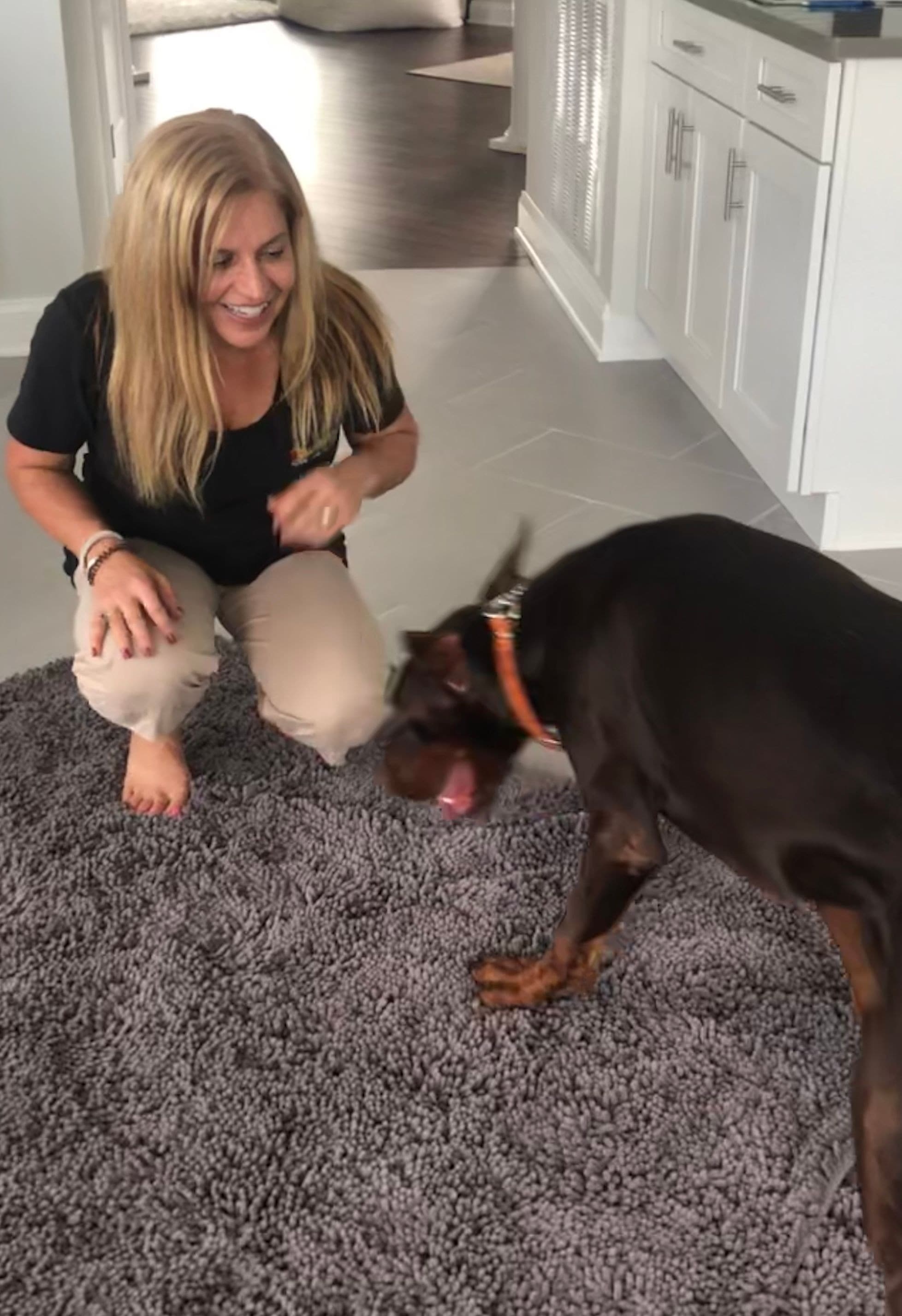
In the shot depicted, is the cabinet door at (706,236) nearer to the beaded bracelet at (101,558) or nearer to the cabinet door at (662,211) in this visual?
the cabinet door at (662,211)

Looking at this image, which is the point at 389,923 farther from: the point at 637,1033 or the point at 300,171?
the point at 300,171

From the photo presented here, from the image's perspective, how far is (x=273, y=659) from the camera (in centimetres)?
192

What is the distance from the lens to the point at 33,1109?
1.52 m

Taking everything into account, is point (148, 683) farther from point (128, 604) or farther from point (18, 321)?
point (18, 321)

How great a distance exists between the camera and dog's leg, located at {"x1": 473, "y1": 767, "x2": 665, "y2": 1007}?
1.43 m

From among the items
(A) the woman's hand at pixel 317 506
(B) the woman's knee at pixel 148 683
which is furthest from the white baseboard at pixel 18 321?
(A) the woman's hand at pixel 317 506

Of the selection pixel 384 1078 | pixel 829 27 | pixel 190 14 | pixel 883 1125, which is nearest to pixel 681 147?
pixel 829 27

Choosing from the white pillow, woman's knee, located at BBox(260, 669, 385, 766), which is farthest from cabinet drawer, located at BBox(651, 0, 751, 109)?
the white pillow

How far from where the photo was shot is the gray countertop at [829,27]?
2328 millimetres

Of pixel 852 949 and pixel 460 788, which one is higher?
pixel 460 788

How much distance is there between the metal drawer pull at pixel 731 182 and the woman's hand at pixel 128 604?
1.61 metres

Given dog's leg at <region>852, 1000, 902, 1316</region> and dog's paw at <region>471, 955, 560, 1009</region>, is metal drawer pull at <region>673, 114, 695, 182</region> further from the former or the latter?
dog's leg at <region>852, 1000, 902, 1316</region>

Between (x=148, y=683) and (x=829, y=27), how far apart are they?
64.1 inches

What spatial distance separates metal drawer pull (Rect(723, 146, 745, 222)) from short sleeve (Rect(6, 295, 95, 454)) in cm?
154
